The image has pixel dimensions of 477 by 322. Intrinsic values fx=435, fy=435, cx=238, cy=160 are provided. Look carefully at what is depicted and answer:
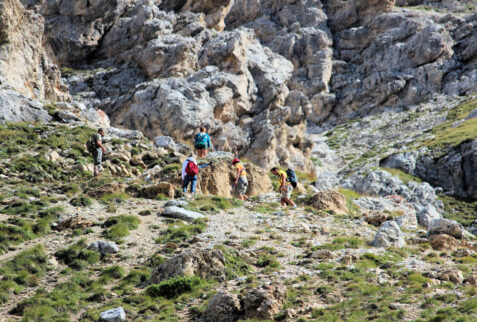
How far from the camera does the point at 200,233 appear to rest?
56.0 ft

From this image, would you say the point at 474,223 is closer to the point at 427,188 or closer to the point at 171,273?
the point at 427,188

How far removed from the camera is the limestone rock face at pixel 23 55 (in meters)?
34.0

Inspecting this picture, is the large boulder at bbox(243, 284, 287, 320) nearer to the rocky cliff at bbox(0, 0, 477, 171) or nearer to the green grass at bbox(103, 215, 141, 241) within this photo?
the green grass at bbox(103, 215, 141, 241)

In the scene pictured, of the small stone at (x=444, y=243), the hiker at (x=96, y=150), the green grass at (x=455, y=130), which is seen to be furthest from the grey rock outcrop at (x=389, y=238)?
the green grass at (x=455, y=130)

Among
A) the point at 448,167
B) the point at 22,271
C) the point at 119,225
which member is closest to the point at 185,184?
the point at 119,225

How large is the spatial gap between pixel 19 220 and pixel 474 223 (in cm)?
5327

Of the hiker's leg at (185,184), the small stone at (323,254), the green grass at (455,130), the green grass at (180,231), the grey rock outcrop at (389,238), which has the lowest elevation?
the green grass at (455,130)

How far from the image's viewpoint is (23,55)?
36.6 meters

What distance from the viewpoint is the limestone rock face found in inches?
1337

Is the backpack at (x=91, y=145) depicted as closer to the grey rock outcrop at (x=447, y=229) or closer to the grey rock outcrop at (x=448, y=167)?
the grey rock outcrop at (x=447, y=229)

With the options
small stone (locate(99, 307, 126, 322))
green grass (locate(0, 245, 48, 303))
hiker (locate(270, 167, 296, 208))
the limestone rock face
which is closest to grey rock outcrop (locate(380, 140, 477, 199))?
hiker (locate(270, 167, 296, 208))

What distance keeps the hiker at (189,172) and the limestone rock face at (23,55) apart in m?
17.5

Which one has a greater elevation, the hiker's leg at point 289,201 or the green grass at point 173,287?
the green grass at point 173,287

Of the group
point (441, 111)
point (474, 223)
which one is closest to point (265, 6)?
point (441, 111)
